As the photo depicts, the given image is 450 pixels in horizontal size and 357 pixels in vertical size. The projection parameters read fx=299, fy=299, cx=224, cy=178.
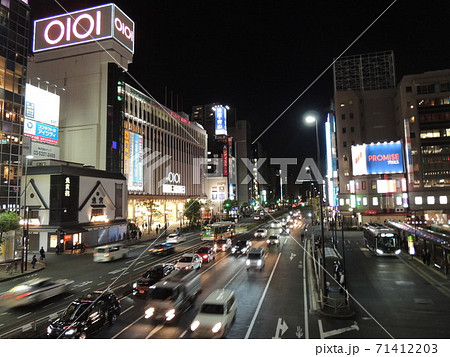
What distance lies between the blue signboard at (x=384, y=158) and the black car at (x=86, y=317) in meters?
63.4

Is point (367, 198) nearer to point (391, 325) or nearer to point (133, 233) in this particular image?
point (133, 233)

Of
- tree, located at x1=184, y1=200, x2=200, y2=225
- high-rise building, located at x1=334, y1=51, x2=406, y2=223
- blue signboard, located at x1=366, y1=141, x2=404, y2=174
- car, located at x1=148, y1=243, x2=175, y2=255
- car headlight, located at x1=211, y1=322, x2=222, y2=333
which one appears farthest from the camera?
tree, located at x1=184, y1=200, x2=200, y2=225

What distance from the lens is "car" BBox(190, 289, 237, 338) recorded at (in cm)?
1220

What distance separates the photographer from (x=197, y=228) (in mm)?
67500

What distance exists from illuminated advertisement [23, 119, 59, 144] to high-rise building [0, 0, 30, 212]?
27.9 ft

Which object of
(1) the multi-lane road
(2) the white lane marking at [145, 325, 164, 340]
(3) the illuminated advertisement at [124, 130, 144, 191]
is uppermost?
(3) the illuminated advertisement at [124, 130, 144, 191]

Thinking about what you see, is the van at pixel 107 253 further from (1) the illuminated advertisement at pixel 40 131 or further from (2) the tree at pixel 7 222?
(1) the illuminated advertisement at pixel 40 131

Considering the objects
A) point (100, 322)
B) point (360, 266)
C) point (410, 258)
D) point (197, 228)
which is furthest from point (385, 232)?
point (197, 228)

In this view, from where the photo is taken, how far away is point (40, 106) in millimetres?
46094

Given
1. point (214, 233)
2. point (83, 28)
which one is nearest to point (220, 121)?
point (83, 28)

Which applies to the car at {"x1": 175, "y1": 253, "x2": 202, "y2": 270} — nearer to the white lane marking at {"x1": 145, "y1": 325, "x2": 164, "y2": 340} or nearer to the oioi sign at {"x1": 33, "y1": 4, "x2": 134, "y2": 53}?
the white lane marking at {"x1": 145, "y1": 325, "x2": 164, "y2": 340}

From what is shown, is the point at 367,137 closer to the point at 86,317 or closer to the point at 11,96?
the point at 11,96

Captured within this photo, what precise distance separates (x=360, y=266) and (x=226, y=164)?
8466 centimetres

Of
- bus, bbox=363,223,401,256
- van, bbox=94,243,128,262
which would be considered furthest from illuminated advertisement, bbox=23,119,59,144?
bus, bbox=363,223,401,256
